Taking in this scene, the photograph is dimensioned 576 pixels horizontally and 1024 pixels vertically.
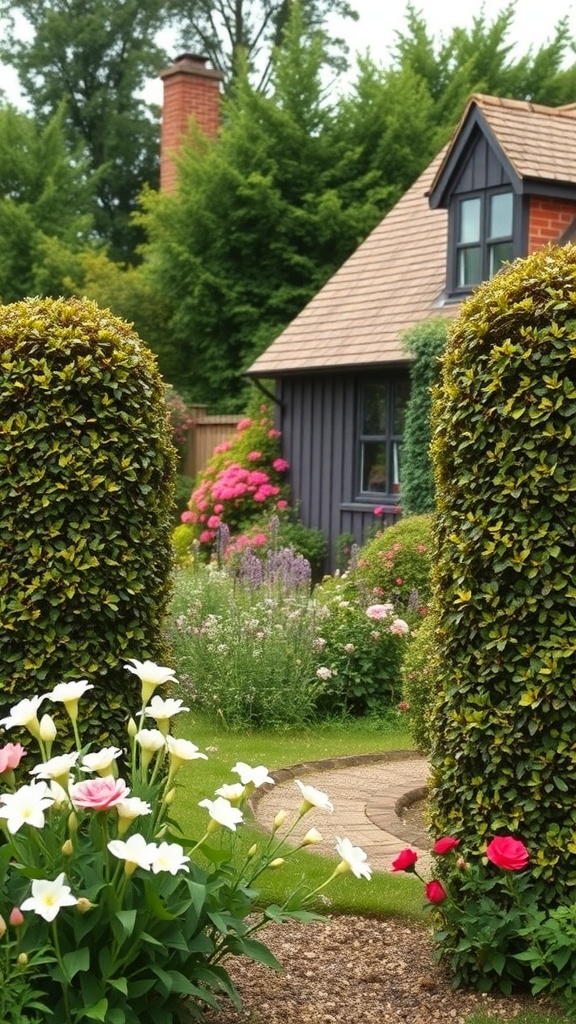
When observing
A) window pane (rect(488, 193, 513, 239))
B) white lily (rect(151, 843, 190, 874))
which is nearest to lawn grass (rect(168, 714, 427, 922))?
white lily (rect(151, 843, 190, 874))

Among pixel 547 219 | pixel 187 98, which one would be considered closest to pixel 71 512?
pixel 547 219

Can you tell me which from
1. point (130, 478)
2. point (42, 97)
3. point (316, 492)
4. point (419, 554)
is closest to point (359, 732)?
point (419, 554)

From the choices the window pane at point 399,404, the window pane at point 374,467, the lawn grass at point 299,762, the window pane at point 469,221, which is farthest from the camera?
the window pane at point 374,467

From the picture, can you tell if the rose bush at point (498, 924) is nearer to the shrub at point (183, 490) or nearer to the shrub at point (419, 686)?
the shrub at point (419, 686)

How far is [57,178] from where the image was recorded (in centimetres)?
3200

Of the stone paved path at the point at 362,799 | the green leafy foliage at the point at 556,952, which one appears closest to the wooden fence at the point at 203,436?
the stone paved path at the point at 362,799

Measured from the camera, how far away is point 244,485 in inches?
703

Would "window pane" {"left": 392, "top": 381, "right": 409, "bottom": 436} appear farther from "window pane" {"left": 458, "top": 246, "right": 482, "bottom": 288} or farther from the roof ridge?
the roof ridge

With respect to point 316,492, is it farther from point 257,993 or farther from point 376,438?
point 257,993

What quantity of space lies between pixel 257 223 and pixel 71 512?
20.0 m

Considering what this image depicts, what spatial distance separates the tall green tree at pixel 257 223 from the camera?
23.4m

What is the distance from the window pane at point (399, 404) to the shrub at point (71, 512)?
11.9m

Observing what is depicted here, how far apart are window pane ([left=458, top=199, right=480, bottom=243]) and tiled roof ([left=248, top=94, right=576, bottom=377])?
21.1 inches

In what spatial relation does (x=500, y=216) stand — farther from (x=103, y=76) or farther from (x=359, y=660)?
(x=103, y=76)
